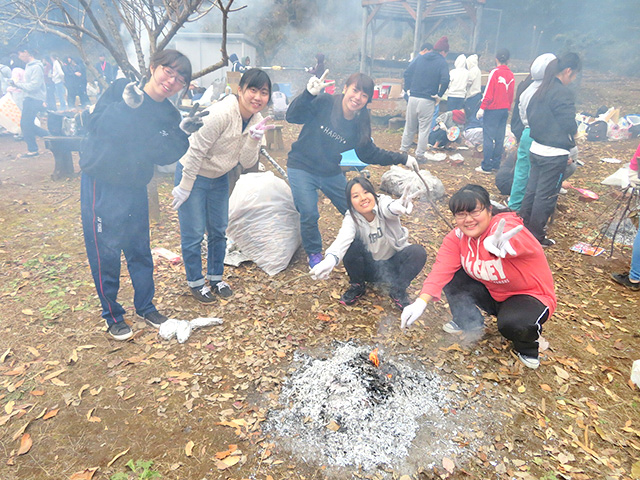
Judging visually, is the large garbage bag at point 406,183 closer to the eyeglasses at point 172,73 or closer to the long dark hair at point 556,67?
the long dark hair at point 556,67

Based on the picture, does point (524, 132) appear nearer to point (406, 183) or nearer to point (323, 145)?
point (406, 183)

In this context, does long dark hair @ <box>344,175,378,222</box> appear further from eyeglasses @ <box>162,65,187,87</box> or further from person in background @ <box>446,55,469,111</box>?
person in background @ <box>446,55,469,111</box>

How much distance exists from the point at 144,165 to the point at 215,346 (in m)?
1.56

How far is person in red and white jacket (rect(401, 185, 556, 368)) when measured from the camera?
278 centimetres

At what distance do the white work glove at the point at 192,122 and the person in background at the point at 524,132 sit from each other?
428 centimetres

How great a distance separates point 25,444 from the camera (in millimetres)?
2416

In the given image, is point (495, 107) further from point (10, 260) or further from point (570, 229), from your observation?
point (10, 260)

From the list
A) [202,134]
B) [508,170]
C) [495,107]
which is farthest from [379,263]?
[495,107]

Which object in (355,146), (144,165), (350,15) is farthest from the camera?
(350,15)

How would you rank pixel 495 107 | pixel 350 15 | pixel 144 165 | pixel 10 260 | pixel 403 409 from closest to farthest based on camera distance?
1. pixel 403 409
2. pixel 144 165
3. pixel 10 260
4. pixel 495 107
5. pixel 350 15

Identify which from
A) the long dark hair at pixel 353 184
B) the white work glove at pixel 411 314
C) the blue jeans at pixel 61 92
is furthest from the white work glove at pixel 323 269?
the blue jeans at pixel 61 92

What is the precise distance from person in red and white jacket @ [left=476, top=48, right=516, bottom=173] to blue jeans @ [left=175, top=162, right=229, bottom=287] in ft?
19.5

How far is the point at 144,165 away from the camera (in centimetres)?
296

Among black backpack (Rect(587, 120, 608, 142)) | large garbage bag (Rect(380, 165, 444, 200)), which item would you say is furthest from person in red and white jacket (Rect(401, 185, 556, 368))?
black backpack (Rect(587, 120, 608, 142))
